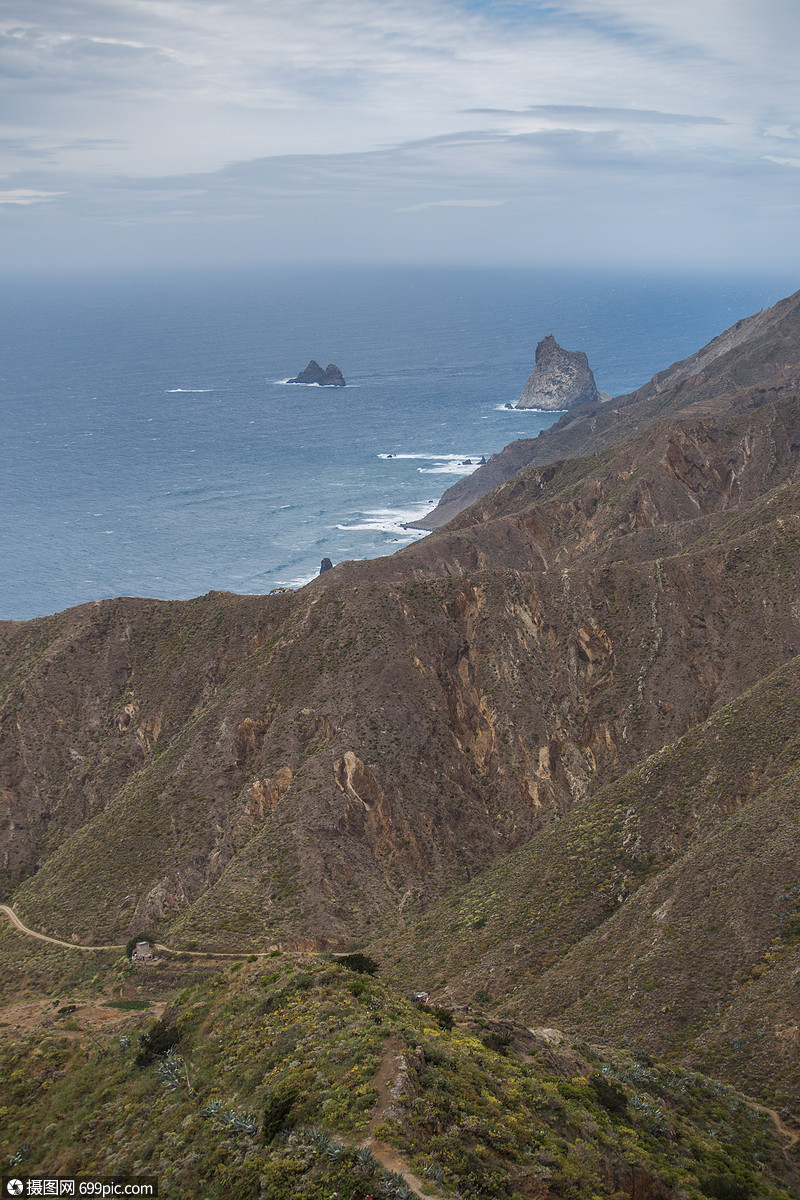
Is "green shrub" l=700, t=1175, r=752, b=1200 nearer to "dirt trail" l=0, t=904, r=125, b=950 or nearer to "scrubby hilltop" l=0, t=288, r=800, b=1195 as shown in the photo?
"scrubby hilltop" l=0, t=288, r=800, b=1195

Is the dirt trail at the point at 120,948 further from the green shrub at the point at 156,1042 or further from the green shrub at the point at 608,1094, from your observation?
the green shrub at the point at 608,1094

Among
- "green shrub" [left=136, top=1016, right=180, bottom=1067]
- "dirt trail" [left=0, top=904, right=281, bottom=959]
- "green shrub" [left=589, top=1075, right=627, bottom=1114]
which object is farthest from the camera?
"dirt trail" [left=0, top=904, right=281, bottom=959]

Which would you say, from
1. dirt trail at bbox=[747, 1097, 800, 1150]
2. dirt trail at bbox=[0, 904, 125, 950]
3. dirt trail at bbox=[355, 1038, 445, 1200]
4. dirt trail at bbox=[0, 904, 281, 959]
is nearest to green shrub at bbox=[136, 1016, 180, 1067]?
dirt trail at bbox=[355, 1038, 445, 1200]

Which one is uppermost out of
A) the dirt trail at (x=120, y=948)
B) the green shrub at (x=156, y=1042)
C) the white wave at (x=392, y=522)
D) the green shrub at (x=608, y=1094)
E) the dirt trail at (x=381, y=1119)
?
the white wave at (x=392, y=522)

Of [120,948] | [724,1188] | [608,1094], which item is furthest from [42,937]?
[724,1188]

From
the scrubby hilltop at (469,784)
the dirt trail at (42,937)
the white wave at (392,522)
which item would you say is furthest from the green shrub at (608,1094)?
the white wave at (392,522)

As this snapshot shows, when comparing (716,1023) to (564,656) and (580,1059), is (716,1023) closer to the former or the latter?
(580,1059)

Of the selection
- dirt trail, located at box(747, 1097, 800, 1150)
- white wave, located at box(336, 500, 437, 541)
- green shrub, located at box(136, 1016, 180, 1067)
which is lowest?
dirt trail, located at box(747, 1097, 800, 1150)

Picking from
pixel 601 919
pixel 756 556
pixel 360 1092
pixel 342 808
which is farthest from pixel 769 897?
pixel 756 556

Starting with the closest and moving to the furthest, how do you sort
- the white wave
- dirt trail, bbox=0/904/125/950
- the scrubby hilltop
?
the scrubby hilltop → dirt trail, bbox=0/904/125/950 → the white wave
